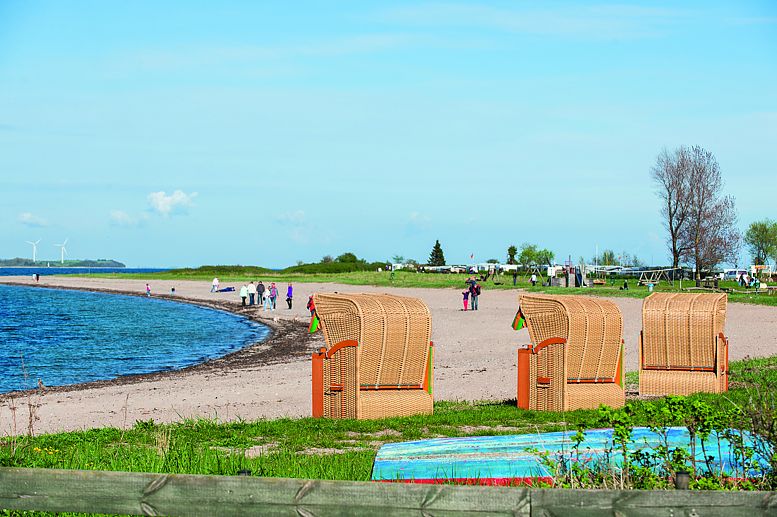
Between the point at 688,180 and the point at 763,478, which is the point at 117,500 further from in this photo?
the point at 688,180

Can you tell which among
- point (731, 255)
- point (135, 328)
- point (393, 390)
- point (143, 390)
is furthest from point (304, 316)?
point (731, 255)

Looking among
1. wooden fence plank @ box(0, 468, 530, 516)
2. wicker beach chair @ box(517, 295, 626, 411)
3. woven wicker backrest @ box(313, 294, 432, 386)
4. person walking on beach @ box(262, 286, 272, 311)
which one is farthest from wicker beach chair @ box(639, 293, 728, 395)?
person walking on beach @ box(262, 286, 272, 311)

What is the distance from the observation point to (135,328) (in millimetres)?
47531

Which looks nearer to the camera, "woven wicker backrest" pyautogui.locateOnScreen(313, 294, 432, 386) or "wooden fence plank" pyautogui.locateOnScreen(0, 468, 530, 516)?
"wooden fence plank" pyautogui.locateOnScreen(0, 468, 530, 516)

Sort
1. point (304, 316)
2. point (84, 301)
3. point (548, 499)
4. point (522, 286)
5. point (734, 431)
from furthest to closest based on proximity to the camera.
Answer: point (84, 301) < point (522, 286) < point (304, 316) < point (734, 431) < point (548, 499)

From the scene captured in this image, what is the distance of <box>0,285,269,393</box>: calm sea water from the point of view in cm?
2908

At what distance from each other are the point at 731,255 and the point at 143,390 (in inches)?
2735

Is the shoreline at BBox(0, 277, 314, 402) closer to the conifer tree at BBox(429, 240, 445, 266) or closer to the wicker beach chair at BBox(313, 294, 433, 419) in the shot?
the wicker beach chair at BBox(313, 294, 433, 419)

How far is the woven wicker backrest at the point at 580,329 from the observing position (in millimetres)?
12883

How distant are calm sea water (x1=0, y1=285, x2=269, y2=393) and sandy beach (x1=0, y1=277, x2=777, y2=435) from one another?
196 cm

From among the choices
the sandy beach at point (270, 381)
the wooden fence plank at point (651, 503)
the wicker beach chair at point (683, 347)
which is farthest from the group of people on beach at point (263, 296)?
the wooden fence plank at point (651, 503)

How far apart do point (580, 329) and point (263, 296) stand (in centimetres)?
4961

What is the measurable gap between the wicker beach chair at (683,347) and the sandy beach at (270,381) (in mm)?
2890

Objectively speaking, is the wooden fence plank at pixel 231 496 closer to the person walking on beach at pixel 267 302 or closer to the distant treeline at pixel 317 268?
the person walking on beach at pixel 267 302
